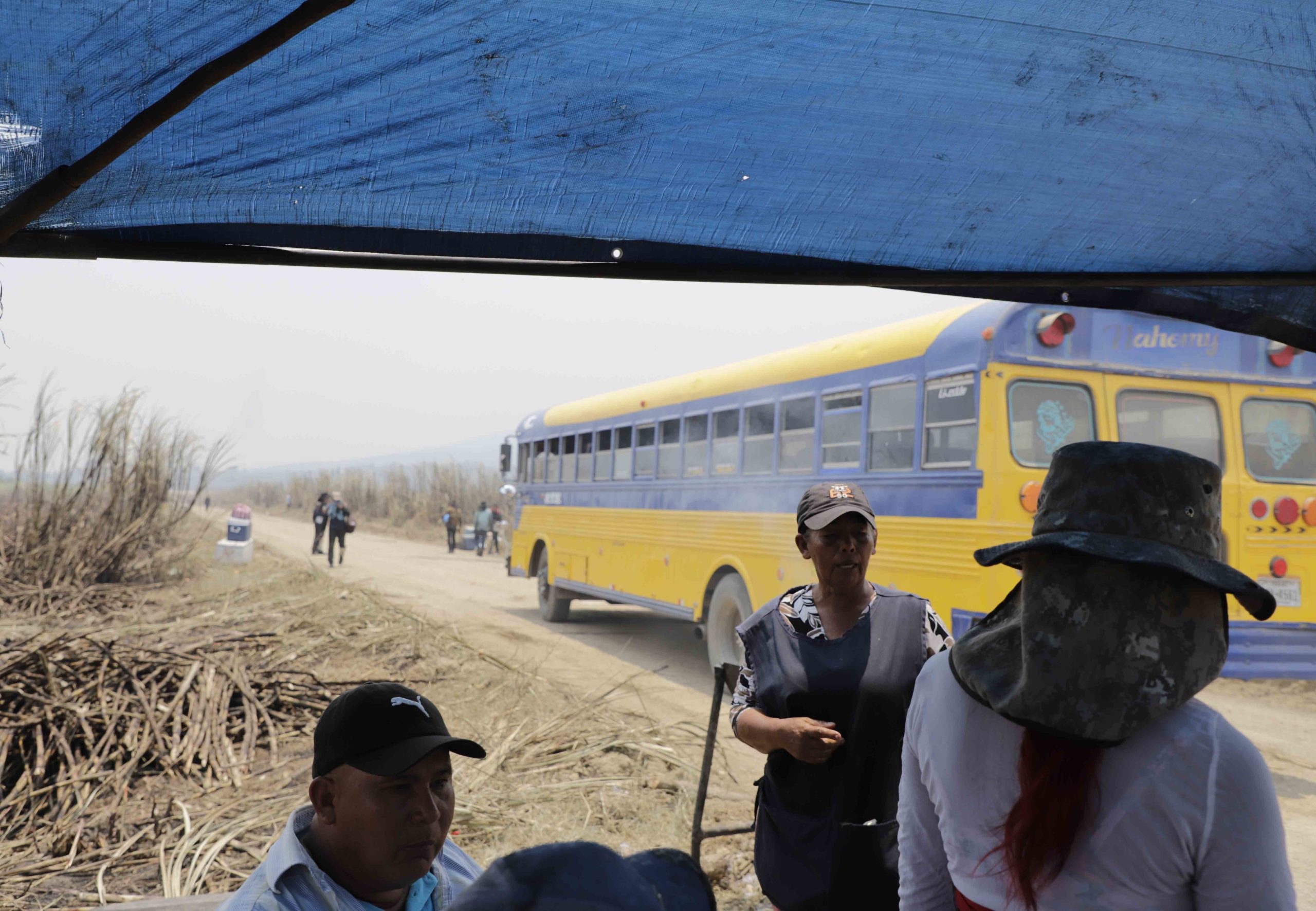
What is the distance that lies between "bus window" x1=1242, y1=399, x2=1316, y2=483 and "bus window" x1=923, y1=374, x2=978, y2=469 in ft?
7.16

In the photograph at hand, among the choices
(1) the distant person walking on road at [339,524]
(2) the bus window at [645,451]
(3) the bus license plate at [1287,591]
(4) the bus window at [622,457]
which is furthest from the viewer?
(1) the distant person walking on road at [339,524]

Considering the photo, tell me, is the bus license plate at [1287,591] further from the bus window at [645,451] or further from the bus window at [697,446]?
the bus window at [645,451]

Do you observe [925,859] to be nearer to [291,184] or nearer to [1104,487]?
[1104,487]

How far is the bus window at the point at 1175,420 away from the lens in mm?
6930

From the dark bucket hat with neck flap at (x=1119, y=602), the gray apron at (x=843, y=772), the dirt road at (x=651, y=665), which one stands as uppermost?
the dark bucket hat with neck flap at (x=1119, y=602)

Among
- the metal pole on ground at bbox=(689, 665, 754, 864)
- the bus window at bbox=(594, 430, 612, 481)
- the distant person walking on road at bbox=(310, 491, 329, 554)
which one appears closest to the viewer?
the metal pole on ground at bbox=(689, 665, 754, 864)

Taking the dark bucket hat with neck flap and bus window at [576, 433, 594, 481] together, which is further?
bus window at [576, 433, 594, 481]

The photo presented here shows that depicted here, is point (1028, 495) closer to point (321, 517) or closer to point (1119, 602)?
point (1119, 602)

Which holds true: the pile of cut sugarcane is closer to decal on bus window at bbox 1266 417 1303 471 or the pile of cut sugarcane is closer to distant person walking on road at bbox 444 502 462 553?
decal on bus window at bbox 1266 417 1303 471

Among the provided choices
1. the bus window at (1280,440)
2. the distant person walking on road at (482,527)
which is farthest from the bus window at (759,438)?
the distant person walking on road at (482,527)

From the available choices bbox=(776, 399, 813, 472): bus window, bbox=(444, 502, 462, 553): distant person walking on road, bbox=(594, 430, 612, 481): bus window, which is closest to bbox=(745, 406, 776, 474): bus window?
bbox=(776, 399, 813, 472): bus window

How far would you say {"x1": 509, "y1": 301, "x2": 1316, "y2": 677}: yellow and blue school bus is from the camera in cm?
672

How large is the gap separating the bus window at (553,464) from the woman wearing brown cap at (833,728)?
1151cm

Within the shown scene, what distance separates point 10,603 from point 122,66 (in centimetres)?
1152
